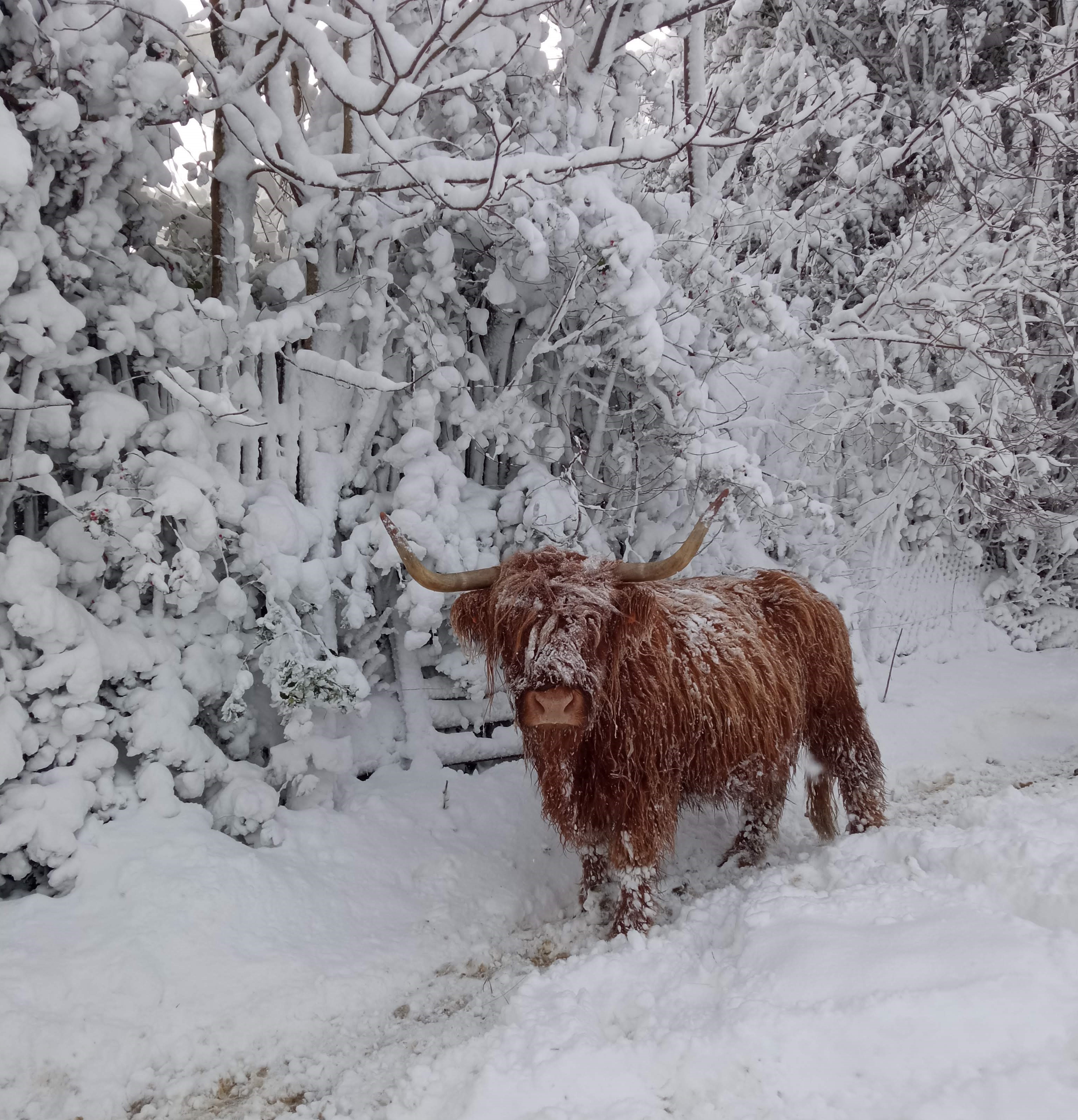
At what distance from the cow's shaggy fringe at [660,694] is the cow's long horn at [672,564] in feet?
0.14

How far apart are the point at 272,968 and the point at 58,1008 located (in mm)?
641

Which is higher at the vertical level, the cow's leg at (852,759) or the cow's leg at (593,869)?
the cow's leg at (852,759)

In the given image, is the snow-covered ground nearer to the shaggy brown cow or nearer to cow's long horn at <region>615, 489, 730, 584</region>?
the shaggy brown cow

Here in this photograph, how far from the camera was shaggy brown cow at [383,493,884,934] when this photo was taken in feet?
8.52

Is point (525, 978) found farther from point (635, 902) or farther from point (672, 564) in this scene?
point (672, 564)

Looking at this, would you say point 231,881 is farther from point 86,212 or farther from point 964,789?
point 964,789

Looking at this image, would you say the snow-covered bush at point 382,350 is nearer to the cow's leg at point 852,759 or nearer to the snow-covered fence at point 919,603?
the snow-covered fence at point 919,603

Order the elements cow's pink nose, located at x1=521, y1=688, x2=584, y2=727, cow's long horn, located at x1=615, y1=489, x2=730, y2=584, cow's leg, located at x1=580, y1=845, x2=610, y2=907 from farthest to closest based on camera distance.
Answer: cow's leg, located at x1=580, y1=845, x2=610, y2=907
cow's long horn, located at x1=615, y1=489, x2=730, y2=584
cow's pink nose, located at x1=521, y1=688, x2=584, y2=727

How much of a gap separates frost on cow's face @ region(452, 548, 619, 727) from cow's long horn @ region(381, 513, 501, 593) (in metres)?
0.05

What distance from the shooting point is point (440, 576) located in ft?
9.02

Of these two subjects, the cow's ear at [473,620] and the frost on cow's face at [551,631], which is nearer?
the frost on cow's face at [551,631]

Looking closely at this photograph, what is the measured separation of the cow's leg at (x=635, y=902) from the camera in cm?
284

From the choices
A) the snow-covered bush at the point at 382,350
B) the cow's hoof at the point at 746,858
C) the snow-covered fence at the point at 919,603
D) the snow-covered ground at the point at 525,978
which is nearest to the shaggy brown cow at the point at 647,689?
the cow's hoof at the point at 746,858

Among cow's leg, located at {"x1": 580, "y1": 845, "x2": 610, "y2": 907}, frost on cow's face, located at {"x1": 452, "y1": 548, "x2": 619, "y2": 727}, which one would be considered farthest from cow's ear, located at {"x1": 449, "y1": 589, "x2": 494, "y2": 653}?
cow's leg, located at {"x1": 580, "y1": 845, "x2": 610, "y2": 907}
